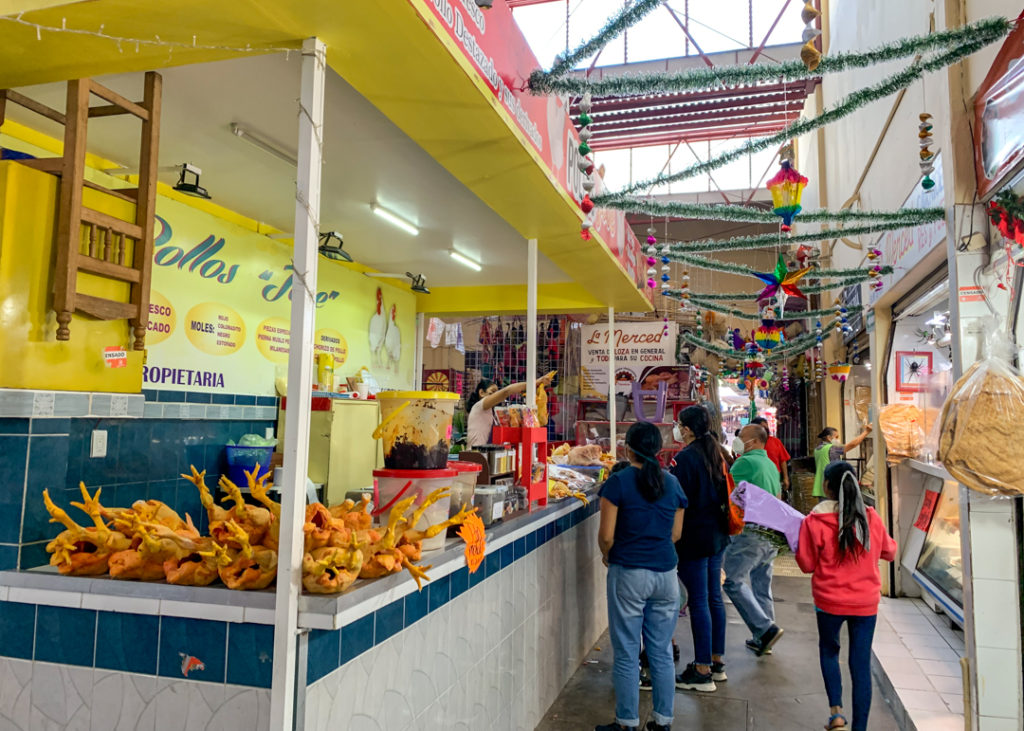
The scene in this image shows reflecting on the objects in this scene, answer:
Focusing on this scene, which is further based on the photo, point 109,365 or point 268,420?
point 268,420

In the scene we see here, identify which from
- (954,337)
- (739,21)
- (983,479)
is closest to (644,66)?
(739,21)

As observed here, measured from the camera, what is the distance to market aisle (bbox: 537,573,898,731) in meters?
3.88

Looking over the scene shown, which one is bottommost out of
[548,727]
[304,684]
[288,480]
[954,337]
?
[548,727]

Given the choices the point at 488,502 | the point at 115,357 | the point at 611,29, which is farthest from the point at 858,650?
the point at 115,357

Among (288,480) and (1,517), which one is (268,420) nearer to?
(1,517)

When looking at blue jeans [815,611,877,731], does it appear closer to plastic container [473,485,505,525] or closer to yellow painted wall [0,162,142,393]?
plastic container [473,485,505,525]

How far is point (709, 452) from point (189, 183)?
12.6 ft

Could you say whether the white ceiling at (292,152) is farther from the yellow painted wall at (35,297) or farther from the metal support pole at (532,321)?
the yellow painted wall at (35,297)

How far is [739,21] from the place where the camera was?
951 cm

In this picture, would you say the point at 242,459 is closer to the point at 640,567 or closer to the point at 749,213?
the point at 640,567

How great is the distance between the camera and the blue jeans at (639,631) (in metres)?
3.49

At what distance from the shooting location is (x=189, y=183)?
4340 mm

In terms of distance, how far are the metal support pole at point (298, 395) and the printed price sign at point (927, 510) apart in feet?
18.5

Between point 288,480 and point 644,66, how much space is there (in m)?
9.07
